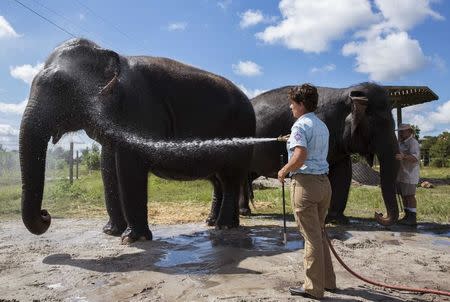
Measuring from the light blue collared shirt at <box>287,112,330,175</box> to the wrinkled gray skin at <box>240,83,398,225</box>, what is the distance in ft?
13.9

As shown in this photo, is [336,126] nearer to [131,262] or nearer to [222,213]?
[222,213]

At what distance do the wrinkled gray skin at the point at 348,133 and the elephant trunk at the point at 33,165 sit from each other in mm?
5241

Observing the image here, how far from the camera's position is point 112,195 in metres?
8.15

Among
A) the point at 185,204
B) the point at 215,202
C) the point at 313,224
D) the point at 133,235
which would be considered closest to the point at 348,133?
the point at 215,202

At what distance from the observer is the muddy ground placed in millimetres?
4734

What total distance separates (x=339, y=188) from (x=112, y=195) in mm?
4368

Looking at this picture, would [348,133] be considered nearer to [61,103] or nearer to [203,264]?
[203,264]

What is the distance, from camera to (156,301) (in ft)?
14.8

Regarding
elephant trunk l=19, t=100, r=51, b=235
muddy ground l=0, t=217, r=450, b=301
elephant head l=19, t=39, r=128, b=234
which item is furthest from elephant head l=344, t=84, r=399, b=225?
elephant trunk l=19, t=100, r=51, b=235

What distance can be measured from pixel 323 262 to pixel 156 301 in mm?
1526

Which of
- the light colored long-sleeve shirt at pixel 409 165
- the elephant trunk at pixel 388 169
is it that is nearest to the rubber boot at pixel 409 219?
the light colored long-sleeve shirt at pixel 409 165

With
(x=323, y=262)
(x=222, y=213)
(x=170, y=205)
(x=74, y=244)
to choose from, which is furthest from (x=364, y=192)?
(x=323, y=262)

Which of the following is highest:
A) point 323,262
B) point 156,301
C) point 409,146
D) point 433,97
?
point 433,97

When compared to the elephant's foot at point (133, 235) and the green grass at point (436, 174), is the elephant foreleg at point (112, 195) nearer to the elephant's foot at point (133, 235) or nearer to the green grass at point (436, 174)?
the elephant's foot at point (133, 235)
